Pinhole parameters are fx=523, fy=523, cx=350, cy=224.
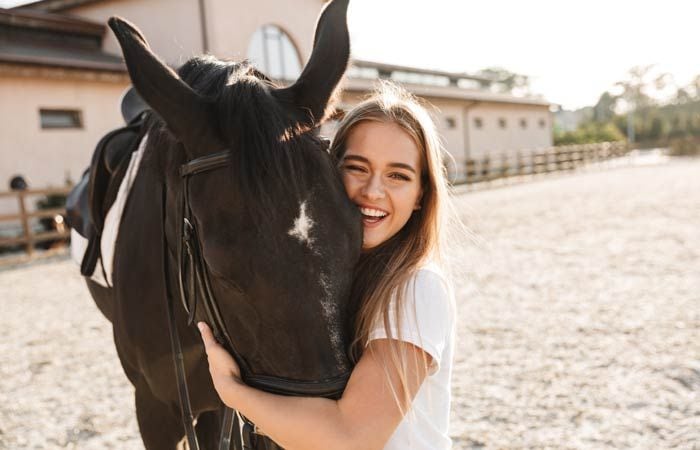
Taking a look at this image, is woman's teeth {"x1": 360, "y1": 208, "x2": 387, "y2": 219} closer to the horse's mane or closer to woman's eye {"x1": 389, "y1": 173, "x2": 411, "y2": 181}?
woman's eye {"x1": 389, "y1": 173, "x2": 411, "y2": 181}

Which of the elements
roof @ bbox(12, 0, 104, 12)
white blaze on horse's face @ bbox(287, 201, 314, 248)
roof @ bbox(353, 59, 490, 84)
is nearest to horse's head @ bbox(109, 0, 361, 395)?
white blaze on horse's face @ bbox(287, 201, 314, 248)

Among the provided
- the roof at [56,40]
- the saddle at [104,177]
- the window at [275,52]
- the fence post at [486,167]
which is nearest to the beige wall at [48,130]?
the roof at [56,40]

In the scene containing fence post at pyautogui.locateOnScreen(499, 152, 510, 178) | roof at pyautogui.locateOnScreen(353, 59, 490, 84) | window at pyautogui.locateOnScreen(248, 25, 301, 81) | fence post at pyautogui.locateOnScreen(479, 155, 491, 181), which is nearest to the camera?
window at pyautogui.locateOnScreen(248, 25, 301, 81)

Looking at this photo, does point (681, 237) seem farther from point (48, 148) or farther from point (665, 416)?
point (48, 148)

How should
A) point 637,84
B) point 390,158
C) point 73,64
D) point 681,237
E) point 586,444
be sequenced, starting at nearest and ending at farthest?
point 390,158, point 586,444, point 681,237, point 73,64, point 637,84

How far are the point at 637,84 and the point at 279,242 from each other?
93492 millimetres

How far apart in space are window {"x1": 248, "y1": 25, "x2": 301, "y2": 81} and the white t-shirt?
15.5 metres

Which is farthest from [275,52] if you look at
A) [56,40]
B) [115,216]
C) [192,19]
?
[115,216]

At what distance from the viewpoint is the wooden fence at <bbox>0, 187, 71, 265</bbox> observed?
10.4 m

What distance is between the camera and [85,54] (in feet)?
47.9

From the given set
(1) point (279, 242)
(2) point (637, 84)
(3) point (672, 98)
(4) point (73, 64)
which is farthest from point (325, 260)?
(3) point (672, 98)

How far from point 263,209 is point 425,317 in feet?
1.56

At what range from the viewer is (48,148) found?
12.5 metres

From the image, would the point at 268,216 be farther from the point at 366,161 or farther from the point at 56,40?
the point at 56,40
